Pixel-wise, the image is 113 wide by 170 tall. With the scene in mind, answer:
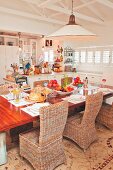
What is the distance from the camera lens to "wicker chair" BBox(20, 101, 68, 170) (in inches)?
71.3

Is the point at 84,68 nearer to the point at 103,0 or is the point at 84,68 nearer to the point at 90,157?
the point at 103,0

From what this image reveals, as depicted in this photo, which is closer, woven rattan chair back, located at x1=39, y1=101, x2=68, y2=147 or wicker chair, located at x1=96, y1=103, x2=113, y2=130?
woven rattan chair back, located at x1=39, y1=101, x2=68, y2=147

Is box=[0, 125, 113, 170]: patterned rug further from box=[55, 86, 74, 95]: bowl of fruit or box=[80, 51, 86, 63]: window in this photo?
box=[80, 51, 86, 63]: window

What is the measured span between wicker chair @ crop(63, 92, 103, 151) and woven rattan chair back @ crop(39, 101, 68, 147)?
0.49 m

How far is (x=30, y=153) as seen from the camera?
207 centimetres

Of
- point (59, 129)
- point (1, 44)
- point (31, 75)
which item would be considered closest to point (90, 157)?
point (59, 129)

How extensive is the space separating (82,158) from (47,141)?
73cm

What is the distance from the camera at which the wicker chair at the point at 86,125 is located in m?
2.30

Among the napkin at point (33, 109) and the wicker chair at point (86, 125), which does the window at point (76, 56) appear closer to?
the wicker chair at point (86, 125)

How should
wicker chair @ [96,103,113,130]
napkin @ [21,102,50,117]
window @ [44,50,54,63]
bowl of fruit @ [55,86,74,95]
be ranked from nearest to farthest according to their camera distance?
napkin @ [21,102,50,117], bowl of fruit @ [55,86,74,95], wicker chair @ [96,103,113,130], window @ [44,50,54,63]

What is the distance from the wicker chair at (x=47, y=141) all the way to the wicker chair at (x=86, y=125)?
0.43 metres

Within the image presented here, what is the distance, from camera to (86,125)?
2443 millimetres

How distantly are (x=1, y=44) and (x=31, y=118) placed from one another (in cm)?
663

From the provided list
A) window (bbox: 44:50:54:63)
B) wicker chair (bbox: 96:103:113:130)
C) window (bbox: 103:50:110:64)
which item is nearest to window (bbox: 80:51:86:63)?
window (bbox: 103:50:110:64)
